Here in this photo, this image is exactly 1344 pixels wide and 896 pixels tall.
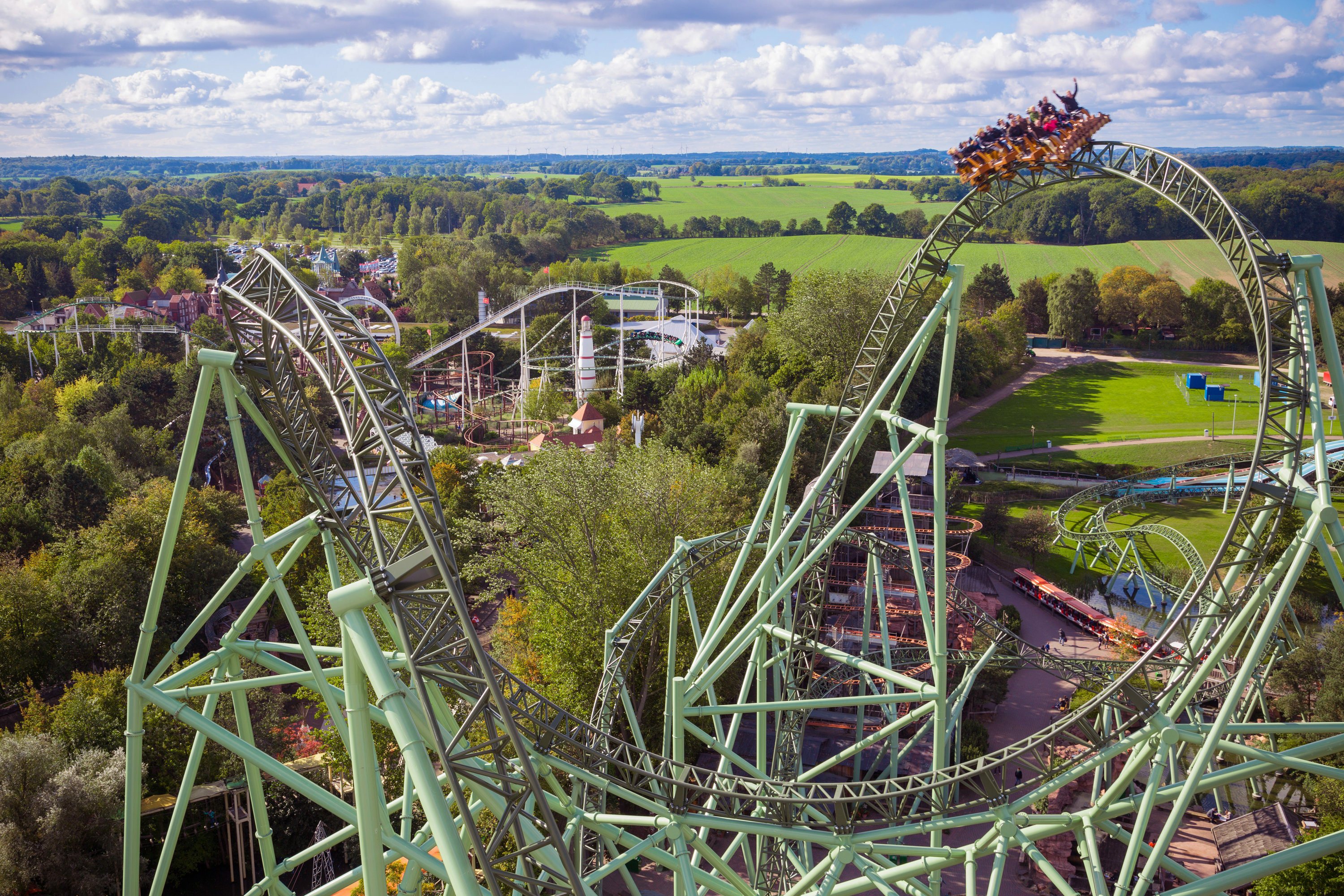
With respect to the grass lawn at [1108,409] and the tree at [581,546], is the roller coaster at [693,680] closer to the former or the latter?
the tree at [581,546]

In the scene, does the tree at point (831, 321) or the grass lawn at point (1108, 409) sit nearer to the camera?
the tree at point (831, 321)

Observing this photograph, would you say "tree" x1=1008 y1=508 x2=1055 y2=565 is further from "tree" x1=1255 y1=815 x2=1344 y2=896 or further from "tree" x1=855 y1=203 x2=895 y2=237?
"tree" x1=855 y1=203 x2=895 y2=237

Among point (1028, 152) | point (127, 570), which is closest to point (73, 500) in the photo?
point (127, 570)

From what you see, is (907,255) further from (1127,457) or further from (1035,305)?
(1127,457)

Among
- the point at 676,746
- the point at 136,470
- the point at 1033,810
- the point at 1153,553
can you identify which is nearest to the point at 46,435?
the point at 136,470

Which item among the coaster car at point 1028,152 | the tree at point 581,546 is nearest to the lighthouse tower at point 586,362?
the tree at point 581,546

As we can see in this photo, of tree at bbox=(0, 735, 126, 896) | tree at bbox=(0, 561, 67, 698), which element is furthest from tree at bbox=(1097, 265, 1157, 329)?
tree at bbox=(0, 735, 126, 896)
